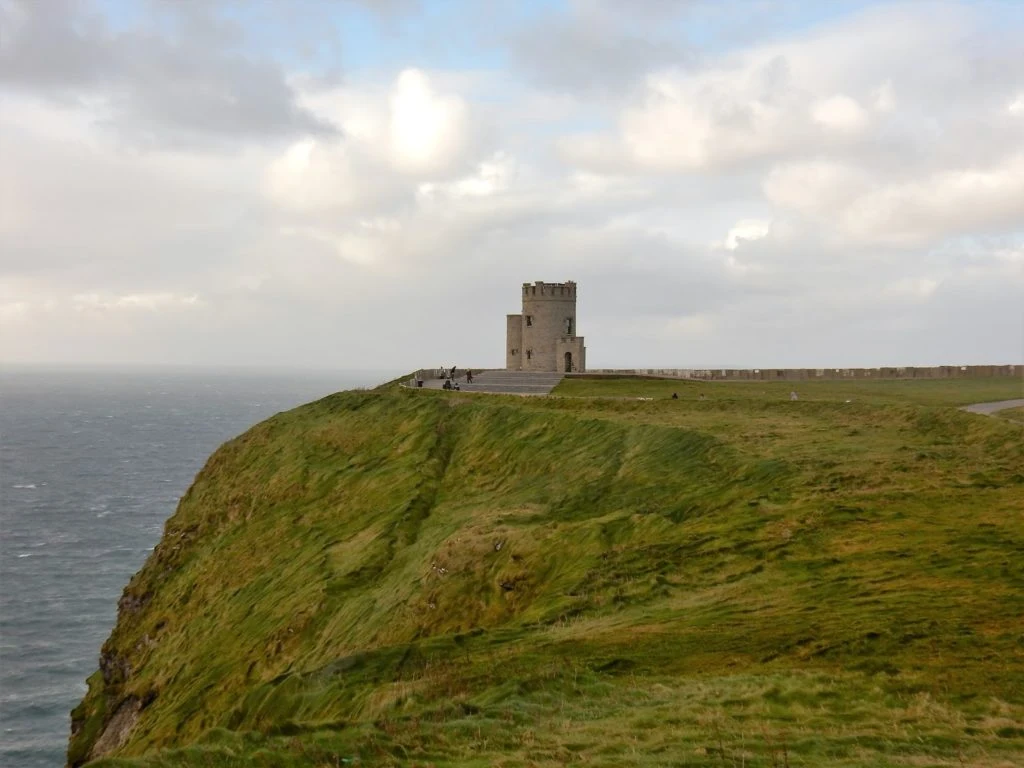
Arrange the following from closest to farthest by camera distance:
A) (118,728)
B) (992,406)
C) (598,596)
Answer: (598,596) < (118,728) < (992,406)

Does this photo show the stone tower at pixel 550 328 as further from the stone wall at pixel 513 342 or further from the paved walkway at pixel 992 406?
the paved walkway at pixel 992 406

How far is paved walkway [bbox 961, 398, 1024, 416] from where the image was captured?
42.5m

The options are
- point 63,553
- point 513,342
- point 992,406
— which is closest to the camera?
point 992,406

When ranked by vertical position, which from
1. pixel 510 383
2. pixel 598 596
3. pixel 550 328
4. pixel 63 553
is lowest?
pixel 63 553

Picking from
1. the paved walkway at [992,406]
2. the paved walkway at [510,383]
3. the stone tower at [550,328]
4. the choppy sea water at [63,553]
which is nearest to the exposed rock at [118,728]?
the choppy sea water at [63,553]

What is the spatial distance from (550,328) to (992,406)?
35.3 meters

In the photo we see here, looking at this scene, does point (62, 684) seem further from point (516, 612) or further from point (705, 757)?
point (705, 757)

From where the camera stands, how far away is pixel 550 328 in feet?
242

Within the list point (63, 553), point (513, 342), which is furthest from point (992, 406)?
point (63, 553)

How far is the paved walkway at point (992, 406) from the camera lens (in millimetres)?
42475

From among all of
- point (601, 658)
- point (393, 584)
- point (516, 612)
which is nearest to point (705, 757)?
point (601, 658)

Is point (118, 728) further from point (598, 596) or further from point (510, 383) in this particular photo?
point (510, 383)

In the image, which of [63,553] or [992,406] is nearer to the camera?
[992,406]

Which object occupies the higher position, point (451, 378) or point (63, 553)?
point (451, 378)
